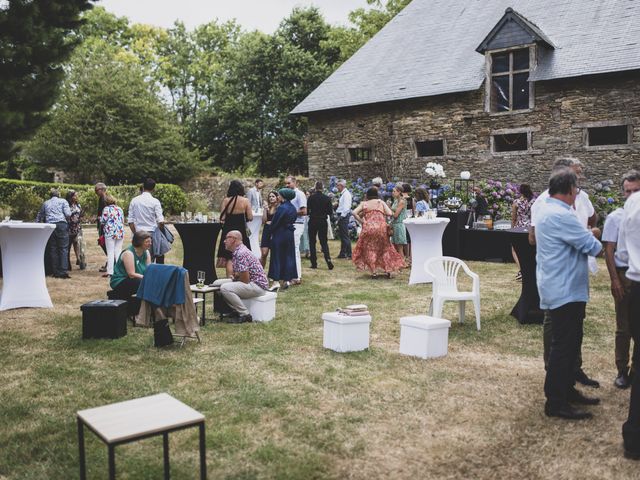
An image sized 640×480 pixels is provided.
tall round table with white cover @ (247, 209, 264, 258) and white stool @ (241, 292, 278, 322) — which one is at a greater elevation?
tall round table with white cover @ (247, 209, 264, 258)

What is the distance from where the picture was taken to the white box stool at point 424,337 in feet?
20.8

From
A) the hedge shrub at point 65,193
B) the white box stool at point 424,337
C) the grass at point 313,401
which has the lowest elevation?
the grass at point 313,401

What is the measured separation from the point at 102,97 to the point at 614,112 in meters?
22.5

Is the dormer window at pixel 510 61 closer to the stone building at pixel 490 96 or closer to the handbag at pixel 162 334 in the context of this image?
the stone building at pixel 490 96

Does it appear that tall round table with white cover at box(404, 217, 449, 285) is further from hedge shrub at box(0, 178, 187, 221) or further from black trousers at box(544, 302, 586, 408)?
hedge shrub at box(0, 178, 187, 221)

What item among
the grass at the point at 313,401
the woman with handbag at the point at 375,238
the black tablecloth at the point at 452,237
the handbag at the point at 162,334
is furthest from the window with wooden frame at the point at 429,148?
the handbag at the point at 162,334

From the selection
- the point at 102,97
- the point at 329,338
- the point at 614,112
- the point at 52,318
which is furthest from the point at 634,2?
the point at 102,97

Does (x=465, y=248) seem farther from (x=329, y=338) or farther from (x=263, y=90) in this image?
(x=263, y=90)

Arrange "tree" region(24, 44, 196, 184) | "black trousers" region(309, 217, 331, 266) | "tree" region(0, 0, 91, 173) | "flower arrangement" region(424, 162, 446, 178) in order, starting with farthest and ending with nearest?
"tree" region(24, 44, 196, 184), "flower arrangement" region(424, 162, 446, 178), "black trousers" region(309, 217, 331, 266), "tree" region(0, 0, 91, 173)

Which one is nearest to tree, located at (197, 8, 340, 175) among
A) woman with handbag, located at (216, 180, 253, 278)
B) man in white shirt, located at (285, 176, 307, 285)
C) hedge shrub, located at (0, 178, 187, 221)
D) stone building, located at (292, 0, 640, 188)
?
hedge shrub, located at (0, 178, 187, 221)

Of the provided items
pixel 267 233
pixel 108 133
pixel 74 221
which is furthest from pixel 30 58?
pixel 108 133

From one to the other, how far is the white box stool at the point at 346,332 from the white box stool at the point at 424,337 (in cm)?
41

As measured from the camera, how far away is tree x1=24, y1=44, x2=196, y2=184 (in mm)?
29500

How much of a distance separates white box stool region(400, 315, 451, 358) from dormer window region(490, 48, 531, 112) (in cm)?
1461
